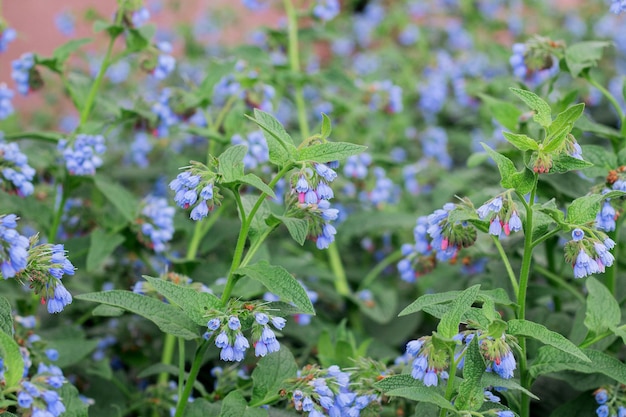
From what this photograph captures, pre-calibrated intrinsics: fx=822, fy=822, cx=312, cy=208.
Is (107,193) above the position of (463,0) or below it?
above

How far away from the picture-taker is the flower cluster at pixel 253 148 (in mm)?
2564

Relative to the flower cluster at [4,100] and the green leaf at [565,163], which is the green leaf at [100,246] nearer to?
the flower cluster at [4,100]

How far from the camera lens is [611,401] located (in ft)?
6.16

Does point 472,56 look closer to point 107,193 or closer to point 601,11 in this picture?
point 601,11

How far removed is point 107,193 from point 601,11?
3.89 meters

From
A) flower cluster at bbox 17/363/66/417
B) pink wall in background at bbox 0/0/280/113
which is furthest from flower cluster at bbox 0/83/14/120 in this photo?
pink wall in background at bbox 0/0/280/113

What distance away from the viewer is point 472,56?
15.3 ft

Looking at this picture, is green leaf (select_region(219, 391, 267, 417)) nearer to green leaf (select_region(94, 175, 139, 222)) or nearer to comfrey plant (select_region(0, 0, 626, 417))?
comfrey plant (select_region(0, 0, 626, 417))

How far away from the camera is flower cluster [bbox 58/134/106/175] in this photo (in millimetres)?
2393

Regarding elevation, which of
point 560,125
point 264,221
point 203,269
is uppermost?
point 560,125

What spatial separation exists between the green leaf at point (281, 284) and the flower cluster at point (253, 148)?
0.85m

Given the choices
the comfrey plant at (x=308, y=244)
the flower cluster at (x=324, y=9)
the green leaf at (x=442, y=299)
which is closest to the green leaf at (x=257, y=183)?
the comfrey plant at (x=308, y=244)

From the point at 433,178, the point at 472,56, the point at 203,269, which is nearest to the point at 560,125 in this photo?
the point at 203,269

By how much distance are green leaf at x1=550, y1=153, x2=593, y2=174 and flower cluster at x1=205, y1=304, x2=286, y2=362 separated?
2.15 ft
